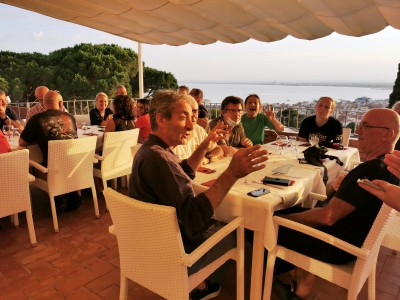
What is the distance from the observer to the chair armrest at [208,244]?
1252 millimetres

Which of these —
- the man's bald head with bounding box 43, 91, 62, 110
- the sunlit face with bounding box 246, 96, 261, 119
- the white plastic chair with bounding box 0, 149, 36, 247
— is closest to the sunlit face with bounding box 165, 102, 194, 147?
the white plastic chair with bounding box 0, 149, 36, 247

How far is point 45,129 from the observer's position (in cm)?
283

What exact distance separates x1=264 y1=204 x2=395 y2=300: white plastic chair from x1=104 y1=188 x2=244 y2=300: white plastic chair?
382mm

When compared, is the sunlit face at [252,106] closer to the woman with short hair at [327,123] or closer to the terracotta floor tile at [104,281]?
the woman with short hair at [327,123]

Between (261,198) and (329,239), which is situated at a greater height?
(261,198)

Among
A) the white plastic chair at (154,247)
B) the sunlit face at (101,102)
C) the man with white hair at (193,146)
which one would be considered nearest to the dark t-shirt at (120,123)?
the man with white hair at (193,146)

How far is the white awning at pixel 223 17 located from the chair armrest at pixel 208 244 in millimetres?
3421

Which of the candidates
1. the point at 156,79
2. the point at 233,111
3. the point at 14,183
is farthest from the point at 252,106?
the point at 156,79

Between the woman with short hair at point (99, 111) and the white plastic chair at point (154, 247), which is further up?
the woman with short hair at point (99, 111)

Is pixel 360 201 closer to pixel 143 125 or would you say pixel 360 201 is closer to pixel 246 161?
pixel 246 161

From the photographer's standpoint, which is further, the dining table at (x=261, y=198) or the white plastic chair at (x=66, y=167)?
the white plastic chair at (x=66, y=167)

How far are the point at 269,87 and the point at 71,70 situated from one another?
41.8 feet

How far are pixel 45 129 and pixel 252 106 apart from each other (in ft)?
7.84

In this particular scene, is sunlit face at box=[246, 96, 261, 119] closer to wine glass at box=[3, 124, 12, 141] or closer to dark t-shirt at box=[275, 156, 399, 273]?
dark t-shirt at box=[275, 156, 399, 273]
